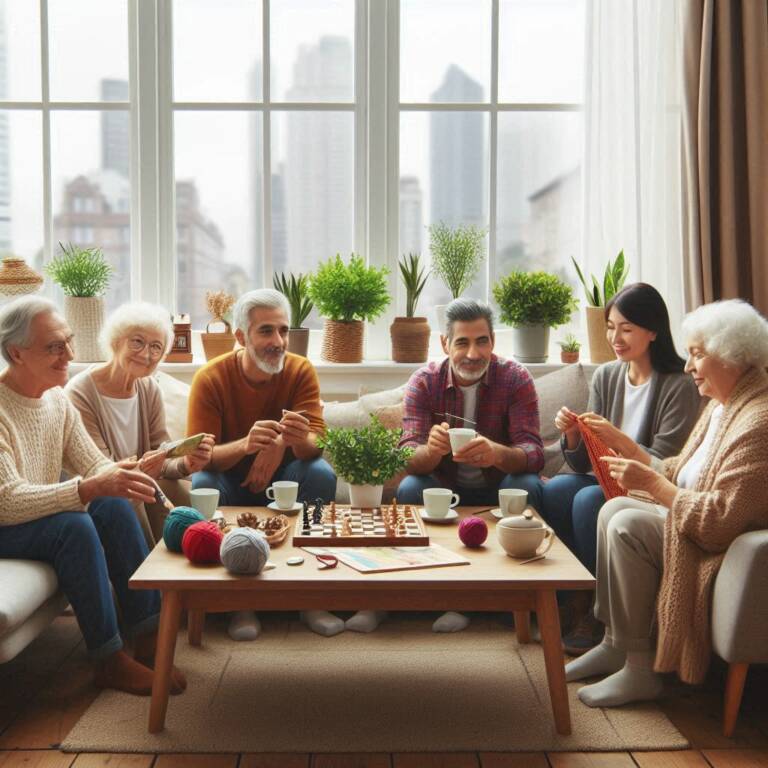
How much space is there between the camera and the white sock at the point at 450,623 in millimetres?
3352

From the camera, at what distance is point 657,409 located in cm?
333

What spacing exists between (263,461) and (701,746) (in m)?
1.68

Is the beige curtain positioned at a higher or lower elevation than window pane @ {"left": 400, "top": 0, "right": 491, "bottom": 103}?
lower

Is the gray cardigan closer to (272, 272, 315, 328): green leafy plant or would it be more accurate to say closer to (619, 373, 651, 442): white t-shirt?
(619, 373, 651, 442): white t-shirt

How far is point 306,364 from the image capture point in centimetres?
373

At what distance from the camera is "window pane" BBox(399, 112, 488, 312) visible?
4.46m

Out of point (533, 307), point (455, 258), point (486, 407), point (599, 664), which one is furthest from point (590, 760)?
point (455, 258)

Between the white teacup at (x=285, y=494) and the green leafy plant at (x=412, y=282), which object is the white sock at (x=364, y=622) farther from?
the green leafy plant at (x=412, y=282)

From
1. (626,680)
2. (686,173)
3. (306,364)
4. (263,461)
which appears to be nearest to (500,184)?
(686,173)

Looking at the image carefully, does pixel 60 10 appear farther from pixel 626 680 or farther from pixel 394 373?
pixel 626 680

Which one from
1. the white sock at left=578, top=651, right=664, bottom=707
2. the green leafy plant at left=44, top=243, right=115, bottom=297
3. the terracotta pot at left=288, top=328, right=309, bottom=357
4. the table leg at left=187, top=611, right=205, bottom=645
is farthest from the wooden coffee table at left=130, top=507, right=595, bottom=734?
the green leafy plant at left=44, top=243, right=115, bottom=297

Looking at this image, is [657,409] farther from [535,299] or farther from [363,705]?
[363,705]

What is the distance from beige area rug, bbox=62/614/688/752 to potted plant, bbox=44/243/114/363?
1.49 metres

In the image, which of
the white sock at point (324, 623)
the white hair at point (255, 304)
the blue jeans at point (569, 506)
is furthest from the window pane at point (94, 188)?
the blue jeans at point (569, 506)
